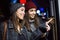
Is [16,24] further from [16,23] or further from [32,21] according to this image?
[32,21]

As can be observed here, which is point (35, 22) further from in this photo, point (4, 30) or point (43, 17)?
point (4, 30)

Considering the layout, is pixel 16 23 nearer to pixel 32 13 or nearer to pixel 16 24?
pixel 16 24

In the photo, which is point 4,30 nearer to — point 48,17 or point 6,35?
point 6,35

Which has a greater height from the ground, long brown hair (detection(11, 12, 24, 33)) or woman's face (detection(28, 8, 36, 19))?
woman's face (detection(28, 8, 36, 19))

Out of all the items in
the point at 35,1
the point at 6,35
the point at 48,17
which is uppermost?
the point at 35,1

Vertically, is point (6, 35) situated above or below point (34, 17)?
below

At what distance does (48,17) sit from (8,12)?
281mm

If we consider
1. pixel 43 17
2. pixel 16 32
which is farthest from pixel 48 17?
pixel 16 32

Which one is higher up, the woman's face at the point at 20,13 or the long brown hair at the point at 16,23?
the woman's face at the point at 20,13

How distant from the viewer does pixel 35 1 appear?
1.52 meters

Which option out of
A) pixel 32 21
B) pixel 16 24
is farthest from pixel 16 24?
pixel 32 21

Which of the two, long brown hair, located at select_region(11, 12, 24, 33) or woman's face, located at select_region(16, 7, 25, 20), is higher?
woman's face, located at select_region(16, 7, 25, 20)

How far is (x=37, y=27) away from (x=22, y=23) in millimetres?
109

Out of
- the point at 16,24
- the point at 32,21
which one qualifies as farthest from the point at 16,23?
the point at 32,21
